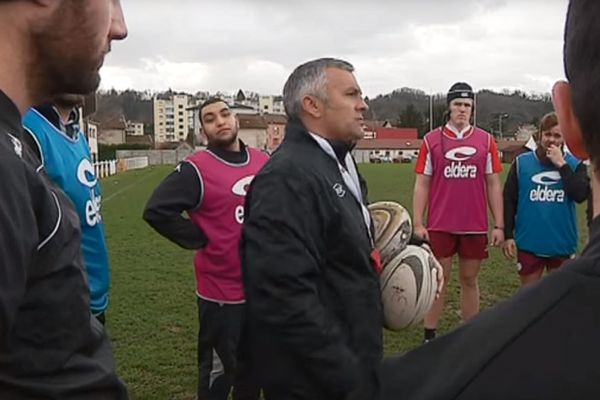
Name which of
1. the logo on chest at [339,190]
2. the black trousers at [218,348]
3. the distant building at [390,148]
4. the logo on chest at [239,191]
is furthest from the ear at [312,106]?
the distant building at [390,148]

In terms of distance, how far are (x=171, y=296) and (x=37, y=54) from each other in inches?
303

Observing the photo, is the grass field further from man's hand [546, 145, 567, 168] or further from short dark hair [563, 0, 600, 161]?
short dark hair [563, 0, 600, 161]

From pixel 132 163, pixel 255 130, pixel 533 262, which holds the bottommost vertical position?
pixel 132 163

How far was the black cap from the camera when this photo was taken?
653 cm

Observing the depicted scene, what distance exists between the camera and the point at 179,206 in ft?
15.2

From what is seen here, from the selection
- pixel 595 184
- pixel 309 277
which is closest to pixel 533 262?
pixel 309 277

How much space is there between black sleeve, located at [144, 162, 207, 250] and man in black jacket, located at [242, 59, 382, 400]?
151cm

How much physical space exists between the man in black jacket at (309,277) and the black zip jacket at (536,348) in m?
1.94

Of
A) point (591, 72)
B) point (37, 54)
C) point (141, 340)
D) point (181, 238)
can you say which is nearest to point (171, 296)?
point (141, 340)

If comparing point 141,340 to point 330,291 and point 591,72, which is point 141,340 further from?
point 591,72

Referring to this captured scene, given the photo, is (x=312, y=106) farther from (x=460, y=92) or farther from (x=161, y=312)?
(x=161, y=312)

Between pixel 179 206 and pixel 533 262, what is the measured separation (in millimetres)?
3396

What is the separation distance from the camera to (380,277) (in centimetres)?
346

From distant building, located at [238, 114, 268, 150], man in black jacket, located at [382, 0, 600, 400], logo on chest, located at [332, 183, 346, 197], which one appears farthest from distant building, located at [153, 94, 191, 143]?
man in black jacket, located at [382, 0, 600, 400]
